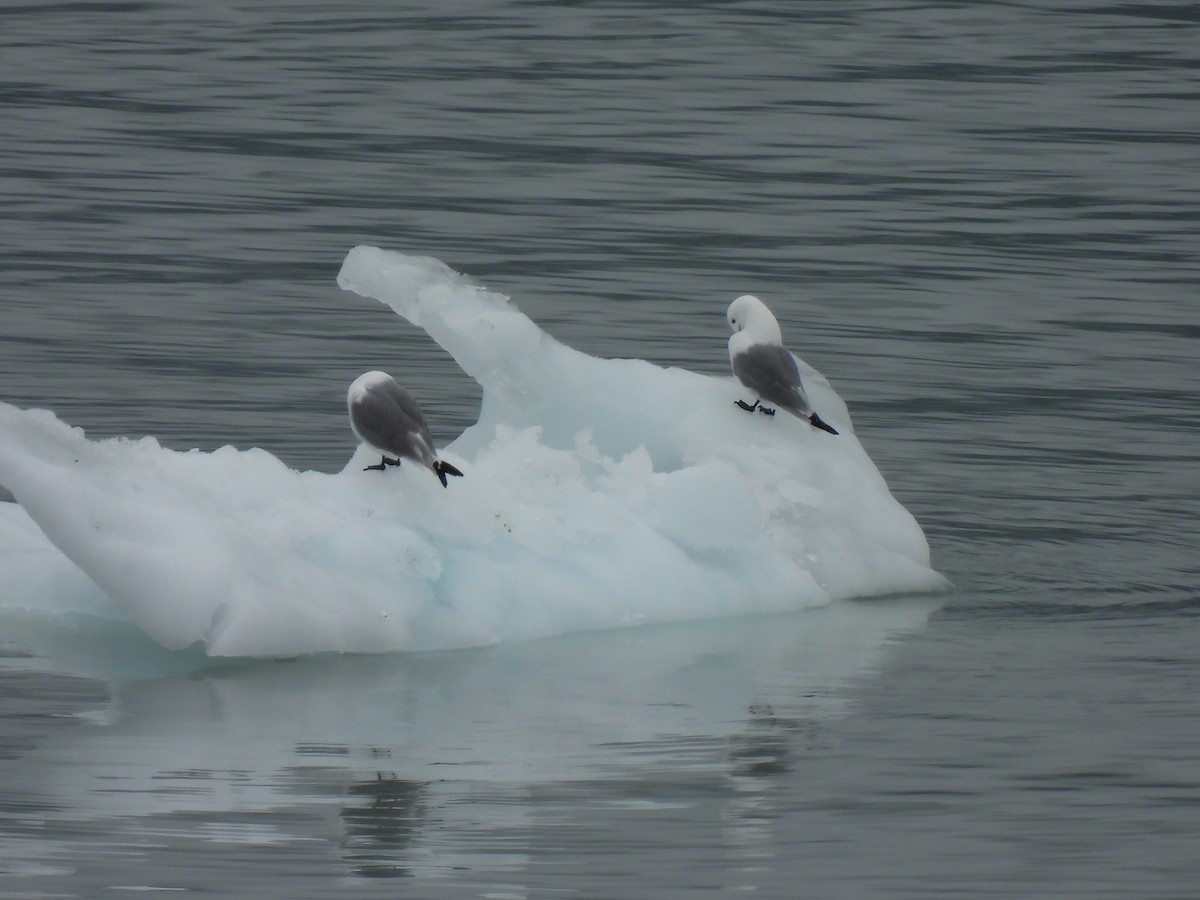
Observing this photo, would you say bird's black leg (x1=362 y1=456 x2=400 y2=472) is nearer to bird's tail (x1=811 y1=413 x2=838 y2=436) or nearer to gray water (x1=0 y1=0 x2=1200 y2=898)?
gray water (x1=0 y1=0 x2=1200 y2=898)

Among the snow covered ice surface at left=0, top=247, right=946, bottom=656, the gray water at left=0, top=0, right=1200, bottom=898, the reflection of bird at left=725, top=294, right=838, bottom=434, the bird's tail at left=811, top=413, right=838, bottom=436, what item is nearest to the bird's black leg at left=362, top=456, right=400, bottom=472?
the snow covered ice surface at left=0, top=247, right=946, bottom=656

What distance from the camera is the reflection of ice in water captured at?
6.13 meters

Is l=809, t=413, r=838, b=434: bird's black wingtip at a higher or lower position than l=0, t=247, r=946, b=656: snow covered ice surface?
higher

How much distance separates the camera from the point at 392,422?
26.9 feet

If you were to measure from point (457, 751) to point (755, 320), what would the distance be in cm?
324

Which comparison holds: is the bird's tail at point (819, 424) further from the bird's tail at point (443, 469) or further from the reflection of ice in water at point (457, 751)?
the bird's tail at point (443, 469)

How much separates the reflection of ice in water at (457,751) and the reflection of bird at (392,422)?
0.71 metres

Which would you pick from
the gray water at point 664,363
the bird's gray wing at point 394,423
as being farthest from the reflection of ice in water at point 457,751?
the bird's gray wing at point 394,423

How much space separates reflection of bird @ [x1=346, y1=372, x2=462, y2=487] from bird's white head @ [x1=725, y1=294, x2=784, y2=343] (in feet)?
5.87

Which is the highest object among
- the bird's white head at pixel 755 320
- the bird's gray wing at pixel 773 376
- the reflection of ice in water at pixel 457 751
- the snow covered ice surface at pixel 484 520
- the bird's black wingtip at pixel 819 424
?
the bird's white head at pixel 755 320

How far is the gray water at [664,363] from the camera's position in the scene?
625 cm

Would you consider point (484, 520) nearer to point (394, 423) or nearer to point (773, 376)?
point (394, 423)

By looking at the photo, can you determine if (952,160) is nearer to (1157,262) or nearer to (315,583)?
(1157,262)

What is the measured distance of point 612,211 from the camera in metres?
17.1
